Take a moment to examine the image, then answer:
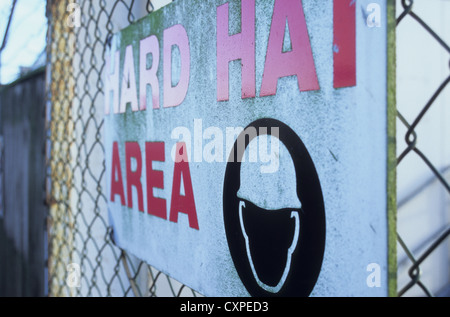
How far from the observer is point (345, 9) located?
1.47ft

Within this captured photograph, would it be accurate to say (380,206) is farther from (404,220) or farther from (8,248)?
(8,248)

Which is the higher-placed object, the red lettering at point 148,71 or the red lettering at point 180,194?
the red lettering at point 148,71

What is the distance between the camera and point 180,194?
2.39ft

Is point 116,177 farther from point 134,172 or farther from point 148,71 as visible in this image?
point 148,71

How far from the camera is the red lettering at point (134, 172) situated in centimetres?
88

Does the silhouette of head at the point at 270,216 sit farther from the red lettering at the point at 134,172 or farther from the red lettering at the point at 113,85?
the red lettering at the point at 113,85

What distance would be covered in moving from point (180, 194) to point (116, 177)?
0.32 m

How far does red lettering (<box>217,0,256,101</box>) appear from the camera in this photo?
22.5 inches

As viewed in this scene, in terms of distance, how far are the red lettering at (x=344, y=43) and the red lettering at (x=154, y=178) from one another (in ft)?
1.39

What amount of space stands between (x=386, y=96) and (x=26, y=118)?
2.03 meters

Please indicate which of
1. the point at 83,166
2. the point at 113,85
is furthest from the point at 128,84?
the point at 83,166
